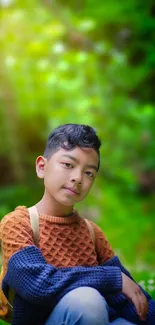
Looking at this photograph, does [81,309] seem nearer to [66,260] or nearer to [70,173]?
→ [66,260]

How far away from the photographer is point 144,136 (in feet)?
31.8

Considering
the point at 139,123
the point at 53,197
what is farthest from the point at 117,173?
the point at 53,197

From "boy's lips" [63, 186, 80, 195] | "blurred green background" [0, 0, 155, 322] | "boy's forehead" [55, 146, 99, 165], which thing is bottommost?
"boy's lips" [63, 186, 80, 195]

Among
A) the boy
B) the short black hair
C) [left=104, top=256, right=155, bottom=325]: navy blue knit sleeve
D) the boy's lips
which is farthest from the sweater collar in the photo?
[left=104, top=256, right=155, bottom=325]: navy blue knit sleeve

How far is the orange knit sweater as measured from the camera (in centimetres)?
218

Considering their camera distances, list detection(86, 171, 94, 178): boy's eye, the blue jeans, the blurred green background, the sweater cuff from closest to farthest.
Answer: the blue jeans
the sweater cuff
detection(86, 171, 94, 178): boy's eye
the blurred green background

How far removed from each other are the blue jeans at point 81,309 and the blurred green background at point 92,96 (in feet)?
18.8

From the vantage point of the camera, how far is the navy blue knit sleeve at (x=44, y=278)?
2.04 m

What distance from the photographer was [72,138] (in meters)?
2.25

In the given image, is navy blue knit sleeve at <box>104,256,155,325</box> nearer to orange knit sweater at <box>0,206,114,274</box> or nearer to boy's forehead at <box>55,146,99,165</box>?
orange knit sweater at <box>0,206,114,274</box>

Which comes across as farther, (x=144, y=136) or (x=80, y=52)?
(x=144, y=136)

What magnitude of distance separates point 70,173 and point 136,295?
0.55 meters

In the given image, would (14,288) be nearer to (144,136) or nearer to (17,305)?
(17,305)

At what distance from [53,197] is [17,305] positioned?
1.51ft
